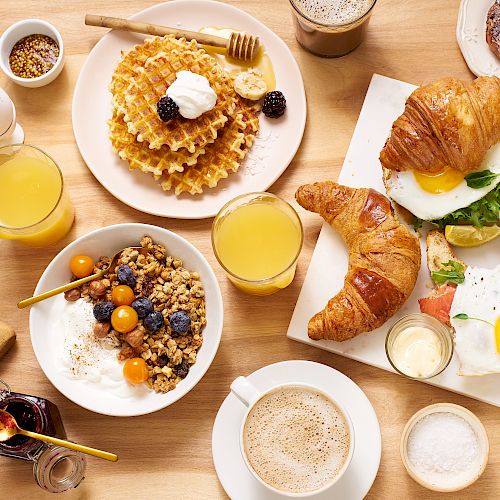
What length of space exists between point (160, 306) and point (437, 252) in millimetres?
905

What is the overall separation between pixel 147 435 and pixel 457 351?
1.03 meters

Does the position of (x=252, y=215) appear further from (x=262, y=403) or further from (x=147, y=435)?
(x=147, y=435)

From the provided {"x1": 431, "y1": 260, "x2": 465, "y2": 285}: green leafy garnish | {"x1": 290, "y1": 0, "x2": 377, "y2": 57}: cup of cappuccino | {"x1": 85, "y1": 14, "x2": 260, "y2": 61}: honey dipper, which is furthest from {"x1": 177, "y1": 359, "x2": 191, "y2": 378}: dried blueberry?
{"x1": 290, "y1": 0, "x2": 377, "y2": 57}: cup of cappuccino

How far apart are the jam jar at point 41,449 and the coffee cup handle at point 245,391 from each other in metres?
0.57

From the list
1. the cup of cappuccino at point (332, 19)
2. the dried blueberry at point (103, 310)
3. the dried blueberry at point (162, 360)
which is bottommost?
the dried blueberry at point (162, 360)

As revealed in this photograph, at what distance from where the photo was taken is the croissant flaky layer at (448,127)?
266cm

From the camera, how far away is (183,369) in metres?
2.73

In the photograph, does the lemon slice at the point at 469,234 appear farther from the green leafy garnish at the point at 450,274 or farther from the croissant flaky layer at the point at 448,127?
the croissant flaky layer at the point at 448,127

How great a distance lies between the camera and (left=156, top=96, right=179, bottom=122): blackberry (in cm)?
278

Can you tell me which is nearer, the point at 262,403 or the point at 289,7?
the point at 262,403

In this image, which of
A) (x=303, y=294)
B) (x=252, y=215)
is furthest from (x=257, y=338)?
(x=252, y=215)

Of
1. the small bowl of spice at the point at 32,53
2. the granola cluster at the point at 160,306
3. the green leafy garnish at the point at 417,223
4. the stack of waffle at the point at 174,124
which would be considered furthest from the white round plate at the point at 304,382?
the small bowl of spice at the point at 32,53

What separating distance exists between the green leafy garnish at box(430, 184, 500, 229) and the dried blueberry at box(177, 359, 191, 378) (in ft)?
3.11

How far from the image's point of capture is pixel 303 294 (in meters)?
2.84
